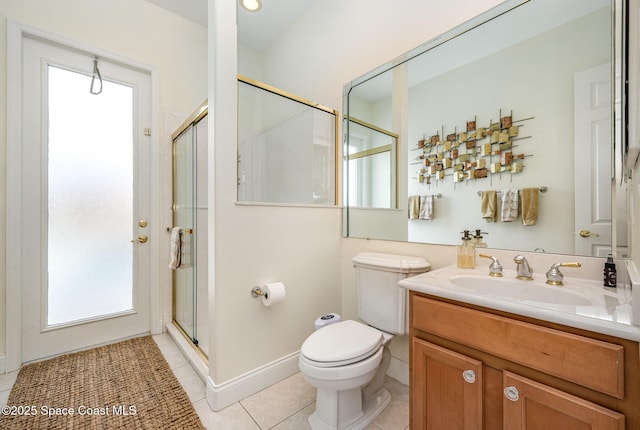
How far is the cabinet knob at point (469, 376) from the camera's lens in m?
0.92

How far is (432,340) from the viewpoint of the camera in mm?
1046

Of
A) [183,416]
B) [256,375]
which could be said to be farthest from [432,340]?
[183,416]

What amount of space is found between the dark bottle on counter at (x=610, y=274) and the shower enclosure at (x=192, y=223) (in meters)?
1.98

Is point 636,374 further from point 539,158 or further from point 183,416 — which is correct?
point 183,416

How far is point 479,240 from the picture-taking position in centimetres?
136

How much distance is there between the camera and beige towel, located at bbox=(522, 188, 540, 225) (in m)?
1.22

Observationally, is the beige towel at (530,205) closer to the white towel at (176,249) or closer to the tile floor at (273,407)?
the tile floor at (273,407)

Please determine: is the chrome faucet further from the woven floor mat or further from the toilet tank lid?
the woven floor mat

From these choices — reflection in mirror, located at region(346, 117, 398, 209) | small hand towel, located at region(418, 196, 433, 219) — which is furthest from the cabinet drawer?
reflection in mirror, located at region(346, 117, 398, 209)

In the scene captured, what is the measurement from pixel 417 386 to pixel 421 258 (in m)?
0.69

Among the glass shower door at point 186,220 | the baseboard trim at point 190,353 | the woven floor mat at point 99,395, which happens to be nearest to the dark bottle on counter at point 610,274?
the woven floor mat at point 99,395

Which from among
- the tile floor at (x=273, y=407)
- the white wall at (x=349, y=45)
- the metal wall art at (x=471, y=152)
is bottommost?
the tile floor at (x=273, y=407)

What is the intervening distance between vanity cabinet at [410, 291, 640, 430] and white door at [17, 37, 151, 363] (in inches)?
93.1

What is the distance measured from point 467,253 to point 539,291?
0.33 m
